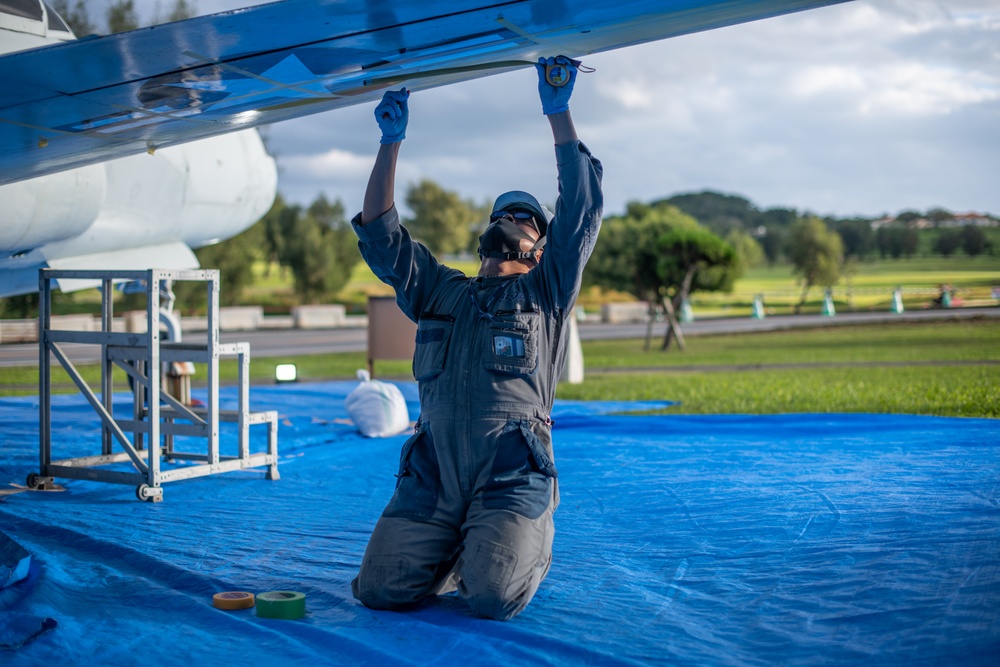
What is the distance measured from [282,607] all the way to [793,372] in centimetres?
1480

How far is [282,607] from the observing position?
317 centimetres

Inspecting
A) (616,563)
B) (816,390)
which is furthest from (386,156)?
(816,390)

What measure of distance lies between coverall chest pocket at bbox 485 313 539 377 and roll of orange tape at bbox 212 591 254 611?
1.22 metres

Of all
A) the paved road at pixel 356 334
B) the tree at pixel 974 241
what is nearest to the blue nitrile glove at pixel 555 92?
the paved road at pixel 356 334

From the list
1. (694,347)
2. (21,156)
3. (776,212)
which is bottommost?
(694,347)

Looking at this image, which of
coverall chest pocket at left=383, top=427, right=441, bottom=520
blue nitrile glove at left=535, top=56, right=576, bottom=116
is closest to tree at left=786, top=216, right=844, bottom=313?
blue nitrile glove at left=535, top=56, right=576, bottom=116

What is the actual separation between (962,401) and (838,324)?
1652 centimetres

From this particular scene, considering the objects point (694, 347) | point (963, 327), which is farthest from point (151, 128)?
point (694, 347)

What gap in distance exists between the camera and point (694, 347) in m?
25.0

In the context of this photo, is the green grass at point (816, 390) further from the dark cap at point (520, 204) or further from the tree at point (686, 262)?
the tree at point (686, 262)

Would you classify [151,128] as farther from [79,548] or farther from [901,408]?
[901,408]

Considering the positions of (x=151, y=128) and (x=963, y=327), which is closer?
(x=151, y=128)

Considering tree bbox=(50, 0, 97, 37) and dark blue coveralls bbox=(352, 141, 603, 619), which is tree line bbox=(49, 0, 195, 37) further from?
dark blue coveralls bbox=(352, 141, 603, 619)

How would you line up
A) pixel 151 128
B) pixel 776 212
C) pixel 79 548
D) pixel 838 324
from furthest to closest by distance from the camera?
pixel 776 212 → pixel 838 324 → pixel 151 128 → pixel 79 548
